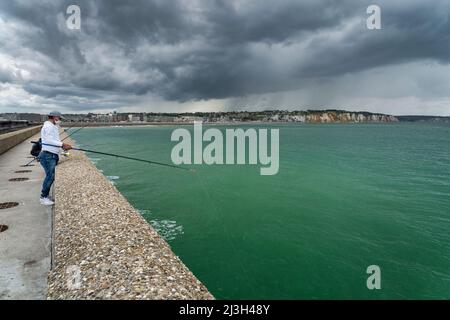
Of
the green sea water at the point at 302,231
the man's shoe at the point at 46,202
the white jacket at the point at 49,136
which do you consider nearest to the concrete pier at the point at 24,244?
the man's shoe at the point at 46,202

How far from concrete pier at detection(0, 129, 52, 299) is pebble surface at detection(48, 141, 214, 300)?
24cm

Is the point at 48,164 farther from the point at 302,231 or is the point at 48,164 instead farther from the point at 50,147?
the point at 302,231

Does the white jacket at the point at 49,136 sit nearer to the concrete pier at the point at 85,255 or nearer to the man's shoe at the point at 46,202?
the man's shoe at the point at 46,202

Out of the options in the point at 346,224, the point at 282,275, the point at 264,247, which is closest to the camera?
the point at 282,275

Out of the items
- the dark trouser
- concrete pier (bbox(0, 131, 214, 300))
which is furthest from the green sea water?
the dark trouser

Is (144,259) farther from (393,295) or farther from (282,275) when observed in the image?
(393,295)

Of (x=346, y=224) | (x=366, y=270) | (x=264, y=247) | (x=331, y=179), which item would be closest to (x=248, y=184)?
(x=331, y=179)

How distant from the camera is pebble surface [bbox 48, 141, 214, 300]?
4770mm

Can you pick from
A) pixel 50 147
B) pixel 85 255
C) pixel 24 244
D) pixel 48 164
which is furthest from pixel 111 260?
pixel 50 147

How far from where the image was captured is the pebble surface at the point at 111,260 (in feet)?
15.6

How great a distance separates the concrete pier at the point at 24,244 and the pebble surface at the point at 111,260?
0.78 ft

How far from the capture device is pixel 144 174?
76.9ft
